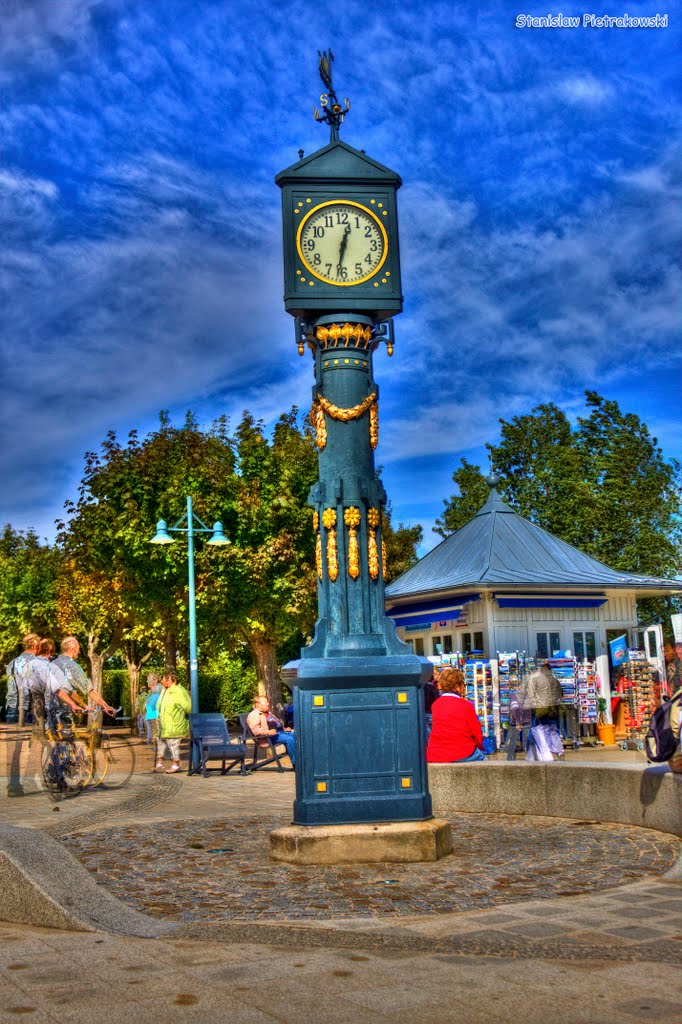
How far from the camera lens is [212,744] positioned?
17172mm

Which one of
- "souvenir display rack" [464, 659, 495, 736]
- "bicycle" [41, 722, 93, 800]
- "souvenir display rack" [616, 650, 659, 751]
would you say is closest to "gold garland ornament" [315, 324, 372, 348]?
"bicycle" [41, 722, 93, 800]

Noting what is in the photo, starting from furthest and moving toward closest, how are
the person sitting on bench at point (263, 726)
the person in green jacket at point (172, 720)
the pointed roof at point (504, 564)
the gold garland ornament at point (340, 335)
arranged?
1. the pointed roof at point (504, 564)
2. the person in green jacket at point (172, 720)
3. the person sitting on bench at point (263, 726)
4. the gold garland ornament at point (340, 335)

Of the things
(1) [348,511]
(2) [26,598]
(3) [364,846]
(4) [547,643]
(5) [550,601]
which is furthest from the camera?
(2) [26,598]

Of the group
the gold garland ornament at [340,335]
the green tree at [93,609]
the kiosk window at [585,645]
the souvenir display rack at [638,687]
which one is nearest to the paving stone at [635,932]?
the gold garland ornament at [340,335]

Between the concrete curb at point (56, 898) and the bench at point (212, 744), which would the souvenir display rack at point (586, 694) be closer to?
the bench at point (212, 744)

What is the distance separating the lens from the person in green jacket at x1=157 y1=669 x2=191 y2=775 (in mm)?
18281

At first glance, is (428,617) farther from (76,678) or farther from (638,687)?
(76,678)

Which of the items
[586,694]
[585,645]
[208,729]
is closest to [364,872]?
[208,729]

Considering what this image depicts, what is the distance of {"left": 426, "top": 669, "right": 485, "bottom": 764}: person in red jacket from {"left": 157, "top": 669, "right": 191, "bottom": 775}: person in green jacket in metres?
7.53

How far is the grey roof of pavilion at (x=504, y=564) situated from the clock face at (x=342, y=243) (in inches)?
533

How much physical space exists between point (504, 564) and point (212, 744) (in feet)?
29.5

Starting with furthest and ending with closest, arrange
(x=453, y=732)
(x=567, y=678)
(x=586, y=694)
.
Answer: (x=586, y=694)
(x=567, y=678)
(x=453, y=732)

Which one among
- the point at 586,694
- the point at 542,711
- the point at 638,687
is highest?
the point at 638,687

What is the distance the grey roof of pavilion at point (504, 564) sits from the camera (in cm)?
2309
